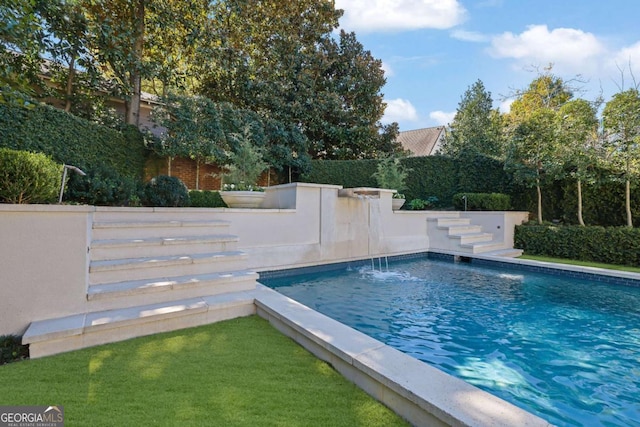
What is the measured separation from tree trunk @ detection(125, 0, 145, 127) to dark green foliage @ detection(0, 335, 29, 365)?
10.6 m

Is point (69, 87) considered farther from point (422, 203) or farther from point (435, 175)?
point (435, 175)

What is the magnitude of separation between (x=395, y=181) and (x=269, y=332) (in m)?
8.40

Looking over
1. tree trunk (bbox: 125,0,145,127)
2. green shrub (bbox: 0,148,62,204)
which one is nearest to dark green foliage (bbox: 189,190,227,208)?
green shrub (bbox: 0,148,62,204)

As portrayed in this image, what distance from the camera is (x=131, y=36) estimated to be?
10633 mm

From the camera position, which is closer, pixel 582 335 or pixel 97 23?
pixel 582 335

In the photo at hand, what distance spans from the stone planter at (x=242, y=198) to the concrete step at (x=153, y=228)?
128 cm

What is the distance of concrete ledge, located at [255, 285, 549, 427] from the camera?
1748 millimetres

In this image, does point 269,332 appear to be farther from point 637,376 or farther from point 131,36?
point 131,36

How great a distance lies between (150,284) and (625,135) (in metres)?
10.9

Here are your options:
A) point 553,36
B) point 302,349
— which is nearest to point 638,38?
point 553,36

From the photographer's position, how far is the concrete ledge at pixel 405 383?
1.75 metres

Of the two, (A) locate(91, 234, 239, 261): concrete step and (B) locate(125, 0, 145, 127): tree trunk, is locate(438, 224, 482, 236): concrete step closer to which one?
(A) locate(91, 234, 239, 261): concrete step

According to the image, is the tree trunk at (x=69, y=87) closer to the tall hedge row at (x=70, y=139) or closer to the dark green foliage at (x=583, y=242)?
the tall hedge row at (x=70, y=139)

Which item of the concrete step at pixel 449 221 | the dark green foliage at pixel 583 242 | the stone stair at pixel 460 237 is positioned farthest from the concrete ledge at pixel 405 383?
the dark green foliage at pixel 583 242
